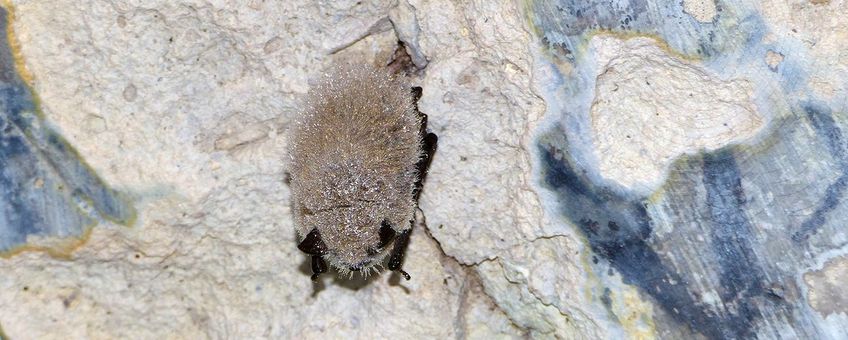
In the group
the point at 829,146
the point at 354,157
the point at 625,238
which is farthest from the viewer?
the point at 354,157

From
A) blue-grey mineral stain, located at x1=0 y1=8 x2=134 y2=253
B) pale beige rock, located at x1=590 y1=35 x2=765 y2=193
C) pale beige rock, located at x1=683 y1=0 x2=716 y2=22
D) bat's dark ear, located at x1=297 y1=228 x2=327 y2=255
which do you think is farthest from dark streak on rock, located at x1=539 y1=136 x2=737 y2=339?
blue-grey mineral stain, located at x1=0 y1=8 x2=134 y2=253

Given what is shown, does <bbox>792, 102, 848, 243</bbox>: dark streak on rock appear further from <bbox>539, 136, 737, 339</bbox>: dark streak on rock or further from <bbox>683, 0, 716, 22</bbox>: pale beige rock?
<bbox>539, 136, 737, 339</bbox>: dark streak on rock

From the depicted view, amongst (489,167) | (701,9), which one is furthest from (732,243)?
(489,167)

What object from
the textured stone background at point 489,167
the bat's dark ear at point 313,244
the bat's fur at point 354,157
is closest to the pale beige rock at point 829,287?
the textured stone background at point 489,167

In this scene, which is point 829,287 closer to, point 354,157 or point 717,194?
point 717,194

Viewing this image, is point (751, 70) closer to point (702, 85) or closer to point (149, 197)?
point (702, 85)

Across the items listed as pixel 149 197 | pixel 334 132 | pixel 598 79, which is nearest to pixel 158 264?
pixel 149 197
